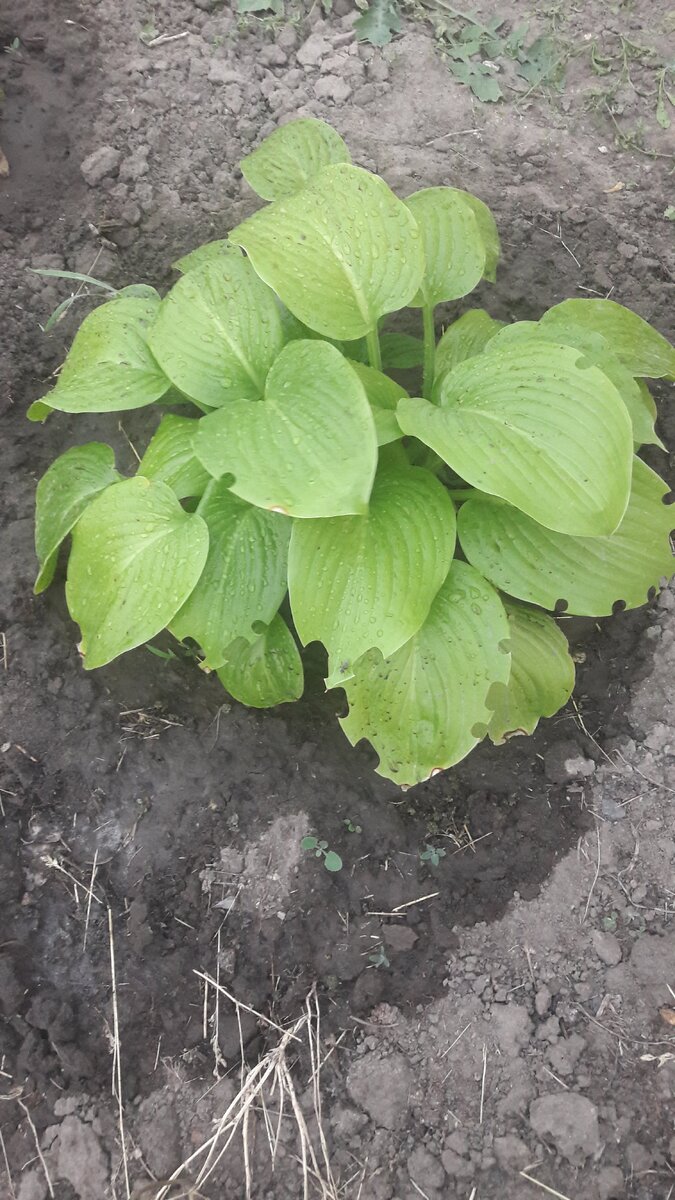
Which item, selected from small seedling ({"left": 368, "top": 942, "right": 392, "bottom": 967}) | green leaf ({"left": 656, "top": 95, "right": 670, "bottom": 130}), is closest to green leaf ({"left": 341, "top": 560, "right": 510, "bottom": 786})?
small seedling ({"left": 368, "top": 942, "right": 392, "bottom": 967})

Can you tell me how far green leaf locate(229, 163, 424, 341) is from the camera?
144 centimetres

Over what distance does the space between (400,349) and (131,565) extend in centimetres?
89

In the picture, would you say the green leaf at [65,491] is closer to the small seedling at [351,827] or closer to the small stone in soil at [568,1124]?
the small seedling at [351,827]

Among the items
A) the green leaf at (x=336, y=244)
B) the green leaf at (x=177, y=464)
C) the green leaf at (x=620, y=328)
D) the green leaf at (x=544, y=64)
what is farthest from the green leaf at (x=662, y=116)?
the green leaf at (x=177, y=464)

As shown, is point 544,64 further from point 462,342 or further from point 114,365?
point 114,365

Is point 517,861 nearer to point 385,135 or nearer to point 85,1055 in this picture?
point 85,1055

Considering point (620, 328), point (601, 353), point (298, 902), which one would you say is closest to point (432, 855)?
point (298, 902)

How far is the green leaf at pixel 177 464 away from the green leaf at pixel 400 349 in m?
0.55

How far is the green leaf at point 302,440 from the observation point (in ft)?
3.91

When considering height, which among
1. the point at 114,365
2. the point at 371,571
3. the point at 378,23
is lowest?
the point at 371,571

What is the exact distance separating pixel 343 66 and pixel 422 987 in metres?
2.60

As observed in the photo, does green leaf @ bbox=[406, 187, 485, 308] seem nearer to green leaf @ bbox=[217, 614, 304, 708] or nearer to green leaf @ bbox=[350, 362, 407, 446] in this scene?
green leaf @ bbox=[350, 362, 407, 446]

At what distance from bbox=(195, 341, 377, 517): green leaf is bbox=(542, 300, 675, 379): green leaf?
2.05ft

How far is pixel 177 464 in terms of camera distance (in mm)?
1622
